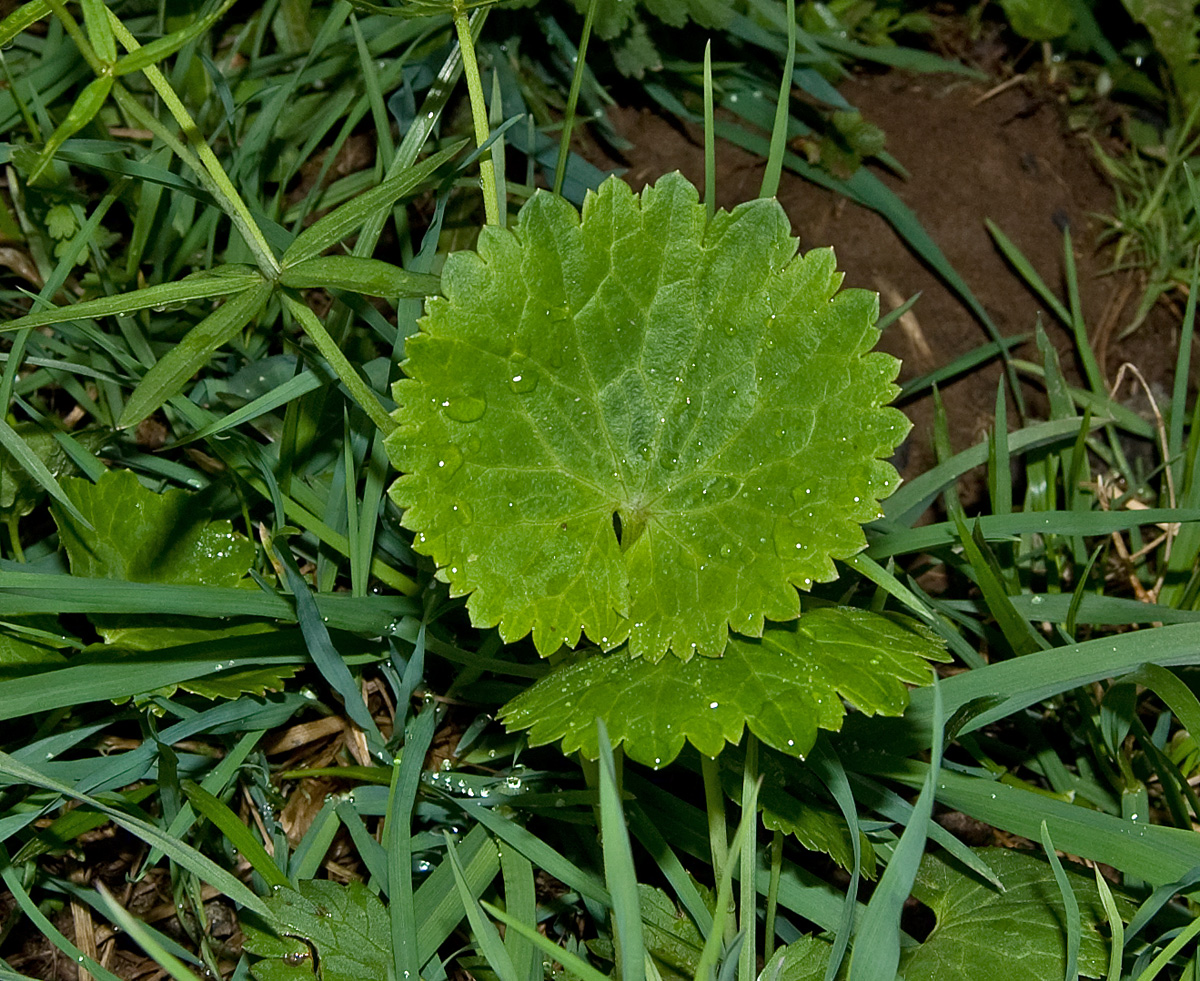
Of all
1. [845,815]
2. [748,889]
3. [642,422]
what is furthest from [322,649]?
[845,815]

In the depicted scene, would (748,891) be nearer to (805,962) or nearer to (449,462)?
(805,962)

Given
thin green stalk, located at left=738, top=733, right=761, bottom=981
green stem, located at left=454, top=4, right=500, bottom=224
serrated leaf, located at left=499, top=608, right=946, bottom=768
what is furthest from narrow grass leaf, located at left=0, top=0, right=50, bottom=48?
thin green stalk, located at left=738, top=733, right=761, bottom=981

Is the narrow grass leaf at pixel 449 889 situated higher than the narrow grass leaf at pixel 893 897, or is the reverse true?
the narrow grass leaf at pixel 893 897

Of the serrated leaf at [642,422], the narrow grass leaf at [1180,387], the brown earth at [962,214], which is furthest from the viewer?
the brown earth at [962,214]

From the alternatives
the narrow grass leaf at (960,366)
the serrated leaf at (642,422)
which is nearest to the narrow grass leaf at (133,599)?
the serrated leaf at (642,422)

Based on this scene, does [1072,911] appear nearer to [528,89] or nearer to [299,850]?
[299,850]

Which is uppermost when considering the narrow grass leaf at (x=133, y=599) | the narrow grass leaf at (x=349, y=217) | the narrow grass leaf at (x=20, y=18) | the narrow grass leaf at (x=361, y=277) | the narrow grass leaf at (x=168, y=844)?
the narrow grass leaf at (x=20, y=18)

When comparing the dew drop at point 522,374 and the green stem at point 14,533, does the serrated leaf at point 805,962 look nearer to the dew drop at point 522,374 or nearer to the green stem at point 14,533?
the dew drop at point 522,374
